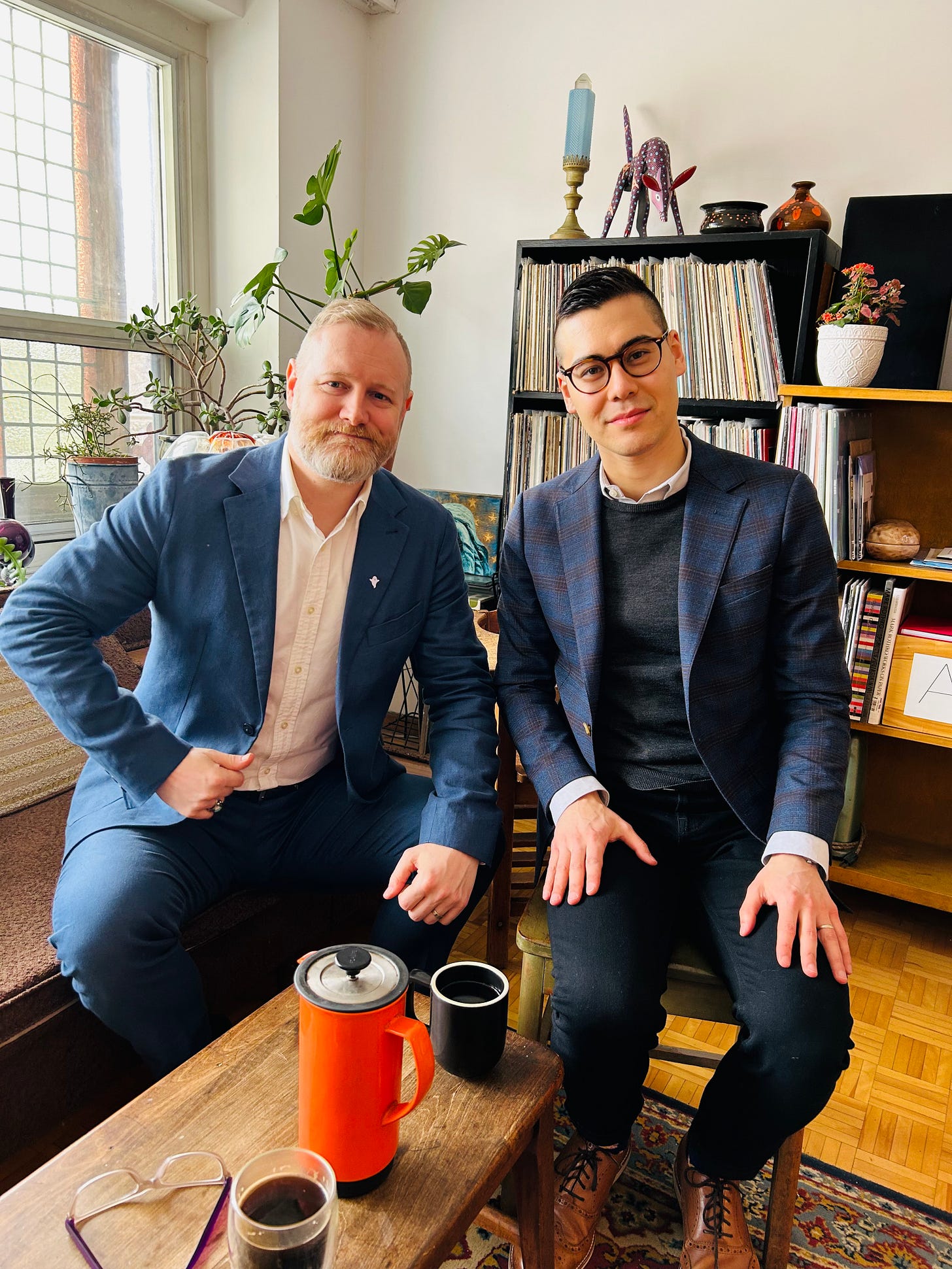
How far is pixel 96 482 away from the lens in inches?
95.3

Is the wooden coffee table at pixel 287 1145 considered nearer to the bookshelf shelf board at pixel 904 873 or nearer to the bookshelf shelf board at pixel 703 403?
the bookshelf shelf board at pixel 904 873

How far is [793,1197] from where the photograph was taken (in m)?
1.26

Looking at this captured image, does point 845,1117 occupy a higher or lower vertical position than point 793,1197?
lower

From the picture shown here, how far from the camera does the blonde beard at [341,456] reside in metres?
1.48

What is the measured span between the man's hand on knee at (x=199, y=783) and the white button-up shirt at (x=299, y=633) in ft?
0.46

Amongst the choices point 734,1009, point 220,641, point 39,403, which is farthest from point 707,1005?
point 39,403

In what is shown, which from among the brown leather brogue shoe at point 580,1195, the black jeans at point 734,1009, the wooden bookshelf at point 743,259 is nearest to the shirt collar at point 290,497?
the black jeans at point 734,1009

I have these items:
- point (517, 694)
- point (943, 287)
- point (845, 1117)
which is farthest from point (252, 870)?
point (943, 287)

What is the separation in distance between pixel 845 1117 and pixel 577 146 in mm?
2446

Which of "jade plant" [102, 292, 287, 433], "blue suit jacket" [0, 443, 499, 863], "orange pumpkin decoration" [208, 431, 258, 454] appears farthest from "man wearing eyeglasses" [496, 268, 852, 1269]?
"jade plant" [102, 292, 287, 433]

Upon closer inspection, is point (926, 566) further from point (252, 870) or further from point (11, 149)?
point (11, 149)

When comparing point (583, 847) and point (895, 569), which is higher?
point (895, 569)

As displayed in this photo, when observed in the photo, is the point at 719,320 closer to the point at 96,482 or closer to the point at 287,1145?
the point at 96,482

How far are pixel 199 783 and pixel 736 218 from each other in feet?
6.33
